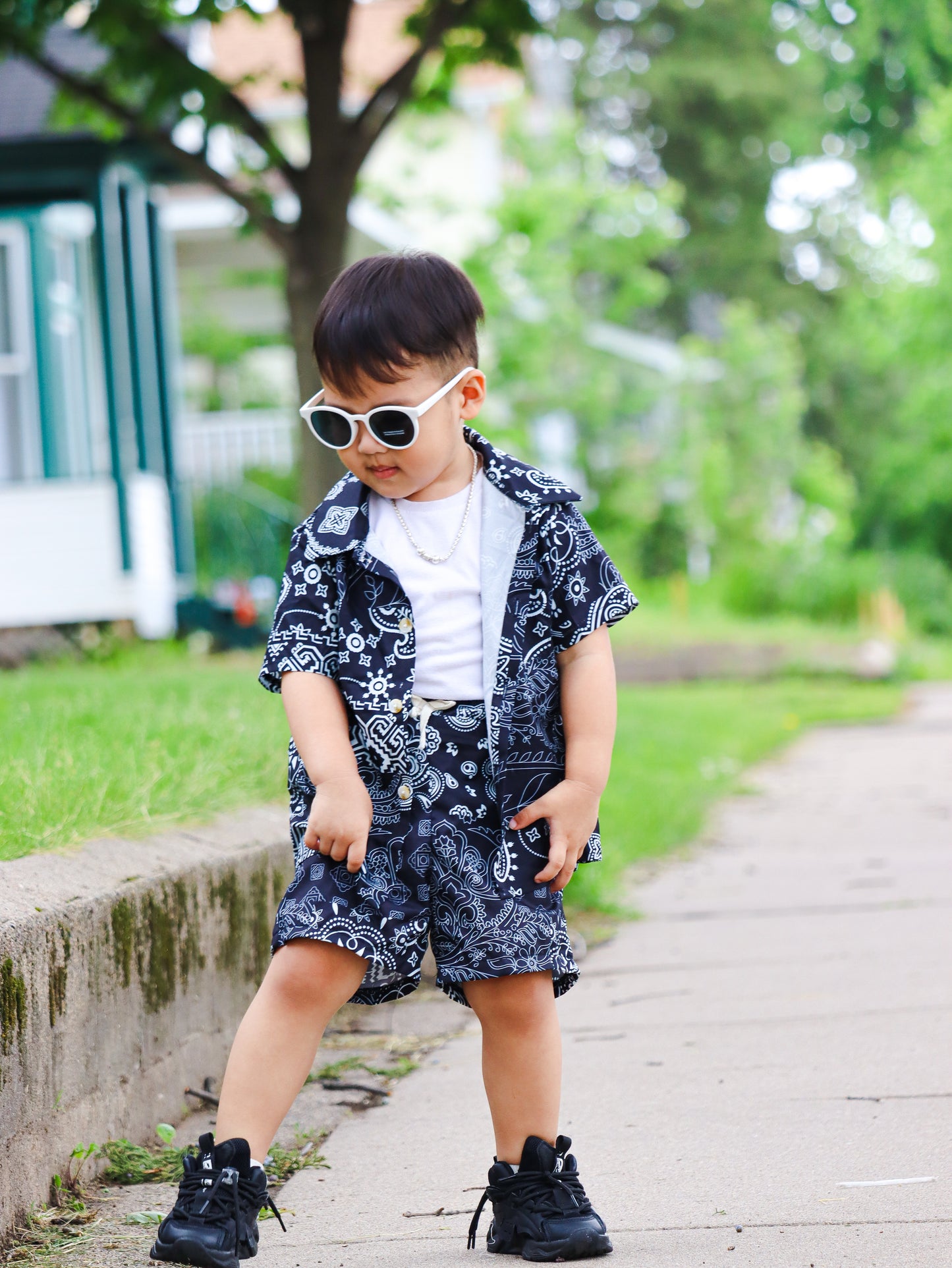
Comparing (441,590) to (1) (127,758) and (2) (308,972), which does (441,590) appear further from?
(1) (127,758)

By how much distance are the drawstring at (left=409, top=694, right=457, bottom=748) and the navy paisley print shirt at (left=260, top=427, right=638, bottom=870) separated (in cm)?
1

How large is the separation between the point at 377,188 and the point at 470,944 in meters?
14.4

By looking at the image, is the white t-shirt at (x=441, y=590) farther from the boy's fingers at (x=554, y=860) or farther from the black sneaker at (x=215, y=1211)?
the black sneaker at (x=215, y=1211)

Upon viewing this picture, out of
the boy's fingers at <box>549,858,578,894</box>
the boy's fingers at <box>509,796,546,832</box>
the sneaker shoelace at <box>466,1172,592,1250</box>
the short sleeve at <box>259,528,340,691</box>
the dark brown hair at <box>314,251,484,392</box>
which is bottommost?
the sneaker shoelace at <box>466,1172,592,1250</box>

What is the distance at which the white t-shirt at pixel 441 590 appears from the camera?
2.27m

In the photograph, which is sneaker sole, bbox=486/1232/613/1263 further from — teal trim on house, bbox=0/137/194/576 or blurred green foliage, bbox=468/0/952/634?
teal trim on house, bbox=0/137/194/576


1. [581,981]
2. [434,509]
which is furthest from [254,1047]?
[581,981]

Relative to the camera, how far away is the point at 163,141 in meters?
6.49

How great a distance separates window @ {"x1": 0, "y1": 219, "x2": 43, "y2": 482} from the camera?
1137cm

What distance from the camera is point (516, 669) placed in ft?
7.49

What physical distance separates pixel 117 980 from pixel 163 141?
15.6 feet

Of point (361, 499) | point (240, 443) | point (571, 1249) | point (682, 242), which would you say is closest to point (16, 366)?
point (240, 443)

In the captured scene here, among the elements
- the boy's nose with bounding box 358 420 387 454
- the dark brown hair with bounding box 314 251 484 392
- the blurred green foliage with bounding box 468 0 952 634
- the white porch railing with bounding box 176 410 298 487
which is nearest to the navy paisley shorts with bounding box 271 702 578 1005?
the boy's nose with bounding box 358 420 387 454

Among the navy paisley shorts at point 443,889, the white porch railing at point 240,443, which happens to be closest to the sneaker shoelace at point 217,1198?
the navy paisley shorts at point 443,889
